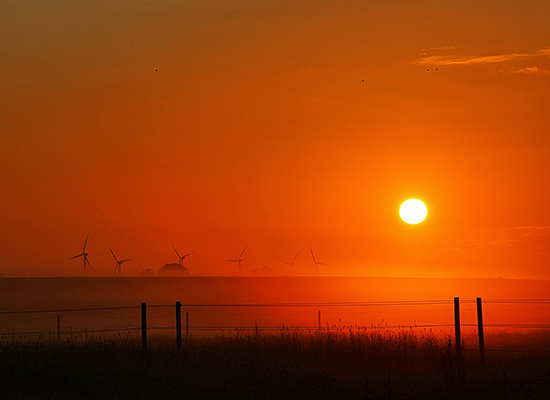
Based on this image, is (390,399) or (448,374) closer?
(390,399)

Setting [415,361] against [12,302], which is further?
[12,302]

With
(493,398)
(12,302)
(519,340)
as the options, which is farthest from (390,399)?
(12,302)

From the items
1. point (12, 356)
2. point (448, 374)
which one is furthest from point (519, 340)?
point (12, 356)

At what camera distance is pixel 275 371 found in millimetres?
18891

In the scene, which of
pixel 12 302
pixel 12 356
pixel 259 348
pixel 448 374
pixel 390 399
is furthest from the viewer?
pixel 12 302

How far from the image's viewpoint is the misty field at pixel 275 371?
1616cm

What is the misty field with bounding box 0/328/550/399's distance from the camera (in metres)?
16.2

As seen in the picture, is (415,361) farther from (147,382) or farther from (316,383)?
(147,382)

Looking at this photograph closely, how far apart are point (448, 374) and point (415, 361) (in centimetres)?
412

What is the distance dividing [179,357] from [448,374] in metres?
7.76

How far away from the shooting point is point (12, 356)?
20.8 metres

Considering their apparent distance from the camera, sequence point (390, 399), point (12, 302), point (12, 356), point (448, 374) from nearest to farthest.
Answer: point (390, 399), point (448, 374), point (12, 356), point (12, 302)

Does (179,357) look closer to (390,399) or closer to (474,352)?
(390,399)

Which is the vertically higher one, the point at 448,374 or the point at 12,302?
the point at 12,302
